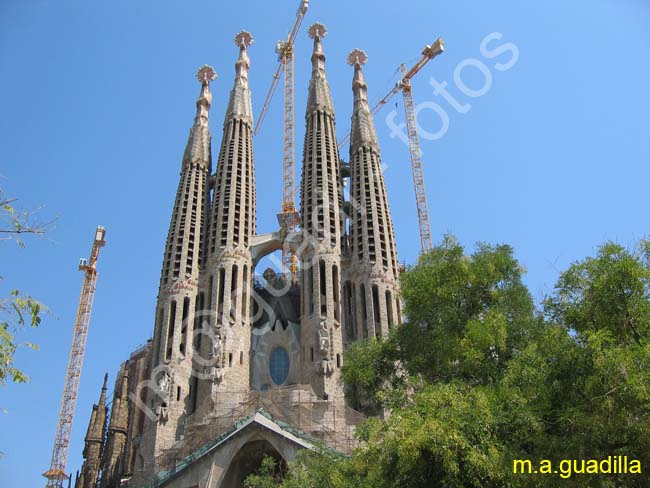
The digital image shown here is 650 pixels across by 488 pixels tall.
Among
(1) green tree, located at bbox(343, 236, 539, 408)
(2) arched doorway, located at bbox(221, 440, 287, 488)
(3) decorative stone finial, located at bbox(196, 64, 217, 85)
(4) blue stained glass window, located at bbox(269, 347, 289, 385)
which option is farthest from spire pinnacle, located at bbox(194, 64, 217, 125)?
(1) green tree, located at bbox(343, 236, 539, 408)

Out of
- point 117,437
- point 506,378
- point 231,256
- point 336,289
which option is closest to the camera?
point 506,378

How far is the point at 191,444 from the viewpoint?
37.0m

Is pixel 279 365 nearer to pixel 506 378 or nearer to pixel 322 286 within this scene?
pixel 322 286

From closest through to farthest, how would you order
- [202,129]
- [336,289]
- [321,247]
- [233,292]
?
1. [336,289]
2. [233,292]
3. [321,247]
4. [202,129]

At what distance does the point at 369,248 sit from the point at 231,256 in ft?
32.1

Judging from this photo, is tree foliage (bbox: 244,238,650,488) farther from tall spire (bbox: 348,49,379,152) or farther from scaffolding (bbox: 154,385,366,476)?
tall spire (bbox: 348,49,379,152)

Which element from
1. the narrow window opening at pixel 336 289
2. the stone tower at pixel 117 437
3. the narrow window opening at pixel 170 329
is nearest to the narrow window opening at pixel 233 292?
the narrow window opening at pixel 170 329

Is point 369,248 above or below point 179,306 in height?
above

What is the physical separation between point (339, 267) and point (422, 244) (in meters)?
17.1

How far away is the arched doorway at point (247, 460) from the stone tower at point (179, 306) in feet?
25.2

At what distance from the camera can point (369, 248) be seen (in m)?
47.9

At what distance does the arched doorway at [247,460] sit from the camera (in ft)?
110

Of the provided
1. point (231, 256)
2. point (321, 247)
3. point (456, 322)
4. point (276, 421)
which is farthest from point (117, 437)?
point (456, 322)

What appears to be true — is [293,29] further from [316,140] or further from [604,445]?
[604,445]
